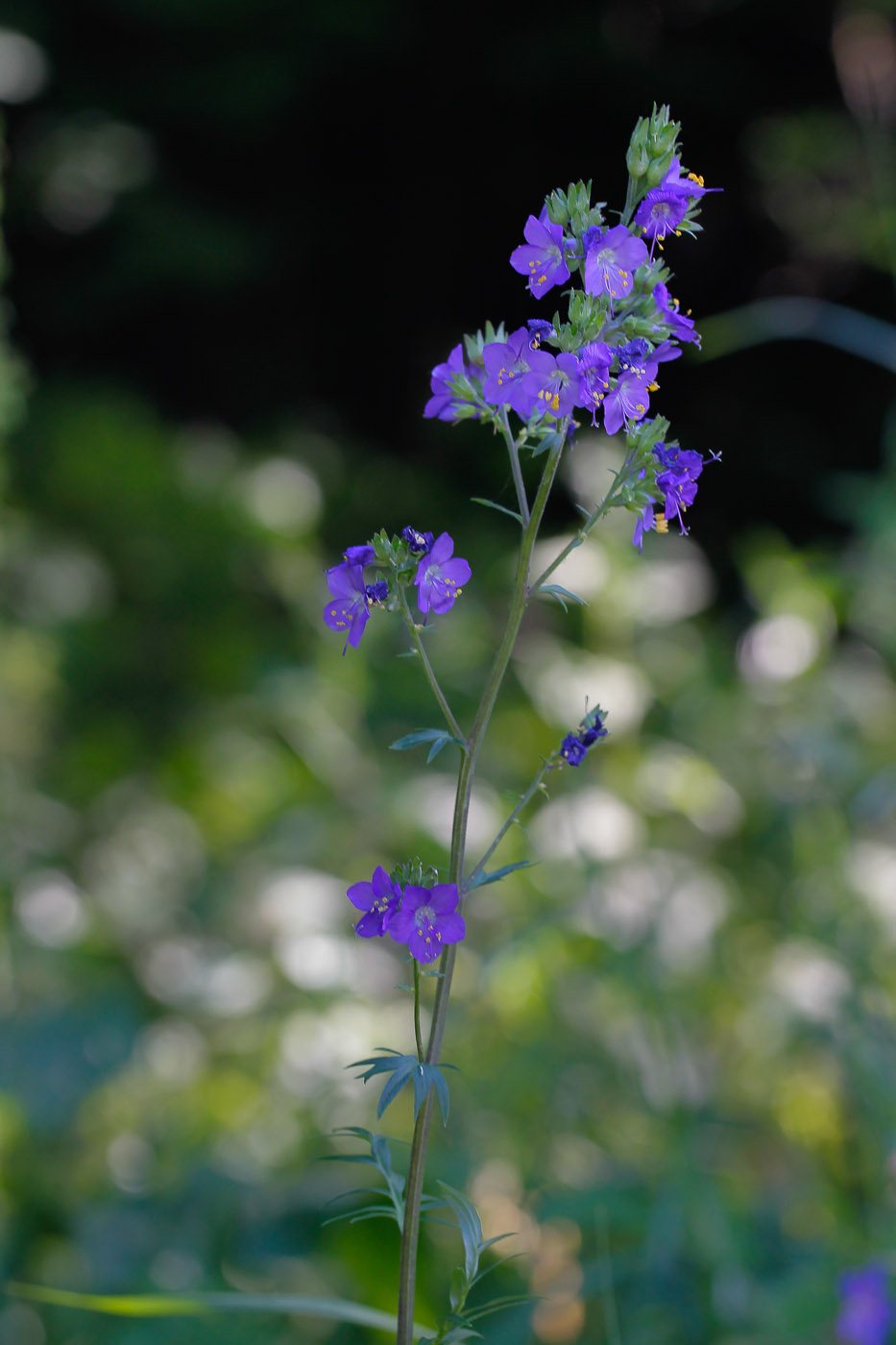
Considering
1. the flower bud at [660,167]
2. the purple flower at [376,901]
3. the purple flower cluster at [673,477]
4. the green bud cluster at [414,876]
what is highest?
the flower bud at [660,167]

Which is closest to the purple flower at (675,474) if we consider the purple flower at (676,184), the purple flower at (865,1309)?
the purple flower at (676,184)

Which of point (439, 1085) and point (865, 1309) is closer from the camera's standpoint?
point (439, 1085)

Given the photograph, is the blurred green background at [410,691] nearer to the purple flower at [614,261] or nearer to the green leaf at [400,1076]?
the green leaf at [400,1076]

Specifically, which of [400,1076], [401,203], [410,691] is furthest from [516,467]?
Result: [401,203]

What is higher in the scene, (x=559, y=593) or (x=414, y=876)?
(x=559, y=593)

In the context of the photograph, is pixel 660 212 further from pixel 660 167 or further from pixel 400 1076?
pixel 400 1076

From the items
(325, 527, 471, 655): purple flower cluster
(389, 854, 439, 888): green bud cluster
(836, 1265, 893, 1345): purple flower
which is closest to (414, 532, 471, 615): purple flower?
(325, 527, 471, 655): purple flower cluster
